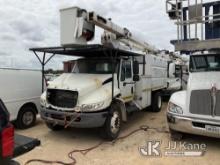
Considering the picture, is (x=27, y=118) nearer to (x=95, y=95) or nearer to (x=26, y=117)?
(x=26, y=117)

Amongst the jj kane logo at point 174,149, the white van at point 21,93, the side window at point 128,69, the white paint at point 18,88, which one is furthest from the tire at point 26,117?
→ the jj kane logo at point 174,149

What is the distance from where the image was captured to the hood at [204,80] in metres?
6.28

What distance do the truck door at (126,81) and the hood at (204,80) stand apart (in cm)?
190

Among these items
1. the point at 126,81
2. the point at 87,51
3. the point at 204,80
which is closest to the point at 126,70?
the point at 126,81

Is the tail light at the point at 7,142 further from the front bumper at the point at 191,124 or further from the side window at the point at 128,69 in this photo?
the side window at the point at 128,69

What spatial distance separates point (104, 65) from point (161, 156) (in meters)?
3.21

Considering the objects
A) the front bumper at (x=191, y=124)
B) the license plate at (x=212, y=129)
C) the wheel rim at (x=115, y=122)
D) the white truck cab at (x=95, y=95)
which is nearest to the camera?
the license plate at (x=212, y=129)

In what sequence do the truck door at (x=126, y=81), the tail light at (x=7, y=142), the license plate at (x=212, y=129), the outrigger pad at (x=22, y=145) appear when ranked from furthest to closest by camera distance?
the truck door at (x=126, y=81) → the license plate at (x=212, y=129) → the outrigger pad at (x=22, y=145) → the tail light at (x=7, y=142)

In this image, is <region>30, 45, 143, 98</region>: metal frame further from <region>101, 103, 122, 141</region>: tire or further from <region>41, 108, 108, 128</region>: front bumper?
<region>41, 108, 108, 128</region>: front bumper

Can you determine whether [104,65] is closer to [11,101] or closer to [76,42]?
[76,42]

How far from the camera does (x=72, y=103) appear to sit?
6.66m

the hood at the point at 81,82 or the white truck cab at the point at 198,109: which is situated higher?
the hood at the point at 81,82

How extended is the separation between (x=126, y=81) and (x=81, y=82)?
1.65 metres

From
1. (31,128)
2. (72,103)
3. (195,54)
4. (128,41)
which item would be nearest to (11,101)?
(31,128)
